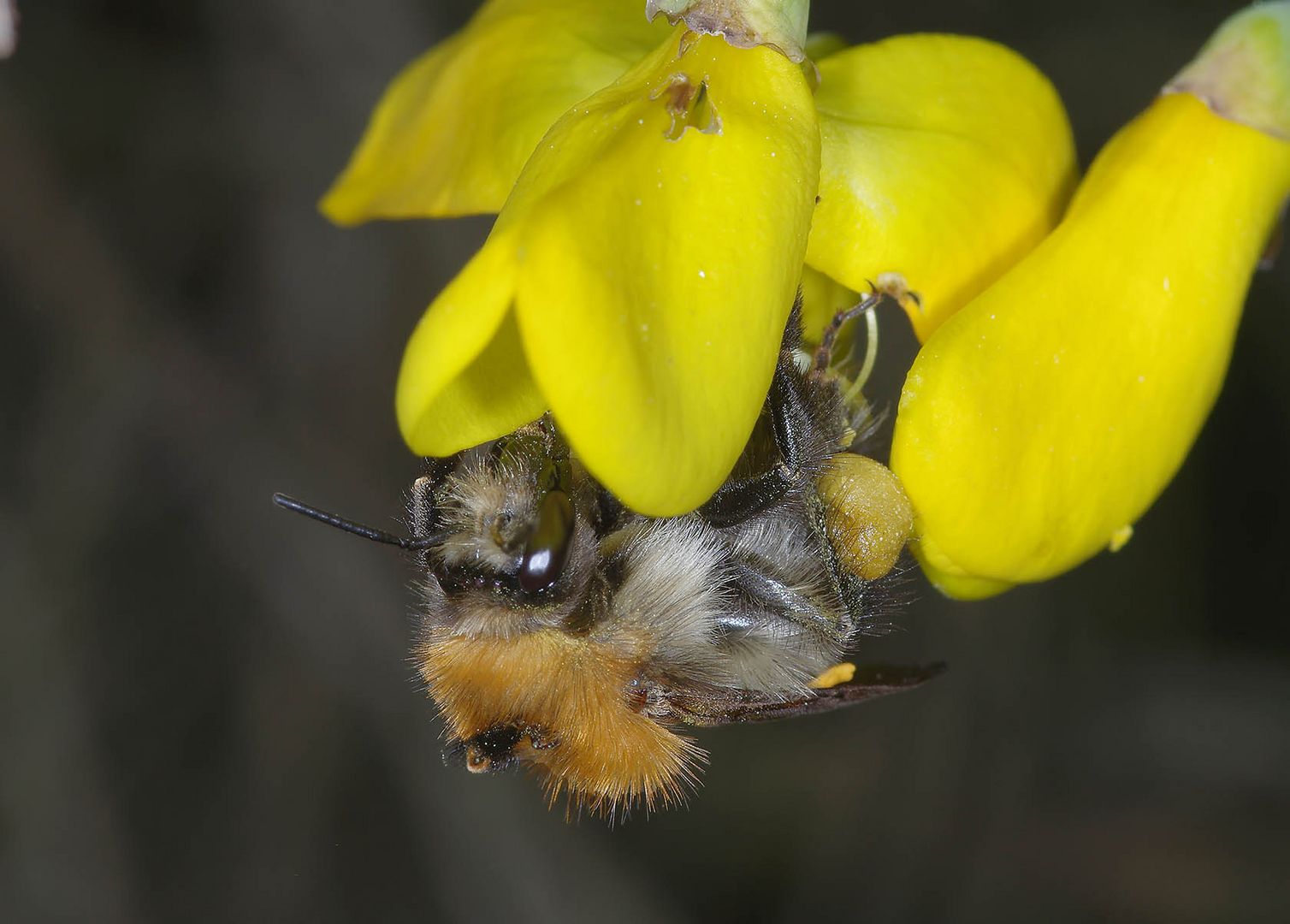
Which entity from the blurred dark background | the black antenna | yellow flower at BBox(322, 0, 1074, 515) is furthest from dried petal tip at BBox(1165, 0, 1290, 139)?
the blurred dark background

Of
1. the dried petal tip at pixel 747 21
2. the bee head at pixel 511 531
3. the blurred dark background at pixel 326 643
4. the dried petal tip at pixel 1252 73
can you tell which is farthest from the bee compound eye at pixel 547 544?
the blurred dark background at pixel 326 643

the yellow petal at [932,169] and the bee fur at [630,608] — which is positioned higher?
the yellow petal at [932,169]

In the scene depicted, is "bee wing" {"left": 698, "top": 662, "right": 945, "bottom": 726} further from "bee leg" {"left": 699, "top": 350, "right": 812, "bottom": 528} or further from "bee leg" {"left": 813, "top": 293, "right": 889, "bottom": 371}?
"bee leg" {"left": 813, "top": 293, "right": 889, "bottom": 371}

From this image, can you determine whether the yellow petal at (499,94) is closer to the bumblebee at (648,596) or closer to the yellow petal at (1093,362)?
the bumblebee at (648,596)

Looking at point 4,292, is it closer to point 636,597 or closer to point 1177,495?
point 636,597

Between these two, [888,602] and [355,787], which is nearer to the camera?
[888,602]

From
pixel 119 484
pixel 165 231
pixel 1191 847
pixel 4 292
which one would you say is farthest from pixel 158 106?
pixel 1191 847

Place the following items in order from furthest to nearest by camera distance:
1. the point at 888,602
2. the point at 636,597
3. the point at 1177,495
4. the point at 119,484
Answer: the point at 119,484 → the point at 1177,495 → the point at 888,602 → the point at 636,597

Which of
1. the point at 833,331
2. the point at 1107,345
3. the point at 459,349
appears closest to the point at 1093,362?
the point at 1107,345
